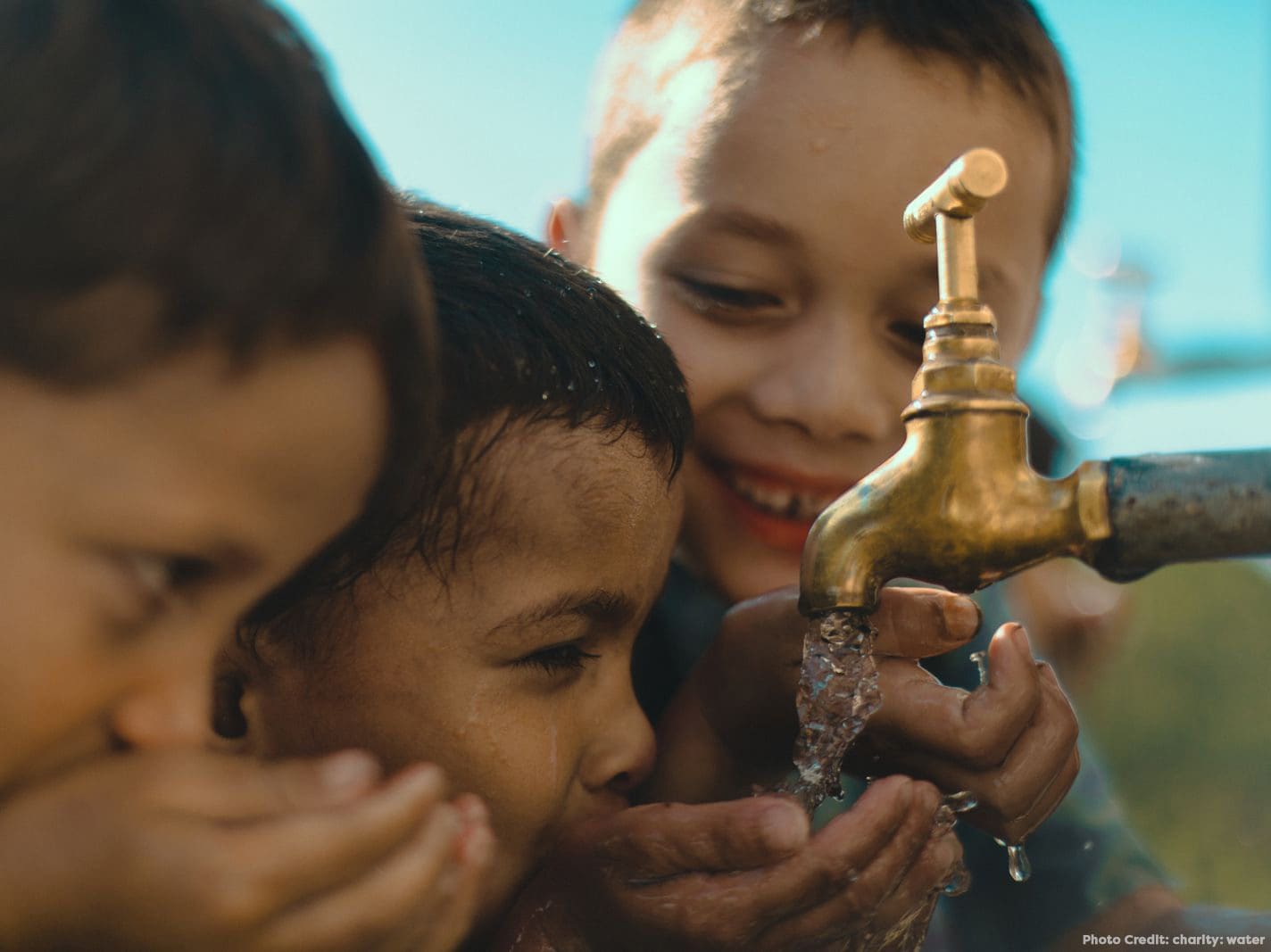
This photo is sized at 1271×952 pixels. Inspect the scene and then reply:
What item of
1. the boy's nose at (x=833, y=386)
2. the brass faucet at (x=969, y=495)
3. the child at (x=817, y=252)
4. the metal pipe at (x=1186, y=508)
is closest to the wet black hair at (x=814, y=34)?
the child at (x=817, y=252)

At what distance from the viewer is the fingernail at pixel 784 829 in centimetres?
113

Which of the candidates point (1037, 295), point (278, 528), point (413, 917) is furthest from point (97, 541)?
point (1037, 295)

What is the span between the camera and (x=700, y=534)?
72.2 inches

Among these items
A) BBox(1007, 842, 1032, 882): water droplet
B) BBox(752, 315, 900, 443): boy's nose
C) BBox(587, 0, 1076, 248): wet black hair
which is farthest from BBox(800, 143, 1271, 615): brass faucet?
BBox(587, 0, 1076, 248): wet black hair

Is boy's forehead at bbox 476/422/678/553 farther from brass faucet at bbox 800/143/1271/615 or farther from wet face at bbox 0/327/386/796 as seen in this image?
wet face at bbox 0/327/386/796

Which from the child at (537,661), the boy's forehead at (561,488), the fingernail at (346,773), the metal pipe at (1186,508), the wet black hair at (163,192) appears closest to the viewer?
the wet black hair at (163,192)

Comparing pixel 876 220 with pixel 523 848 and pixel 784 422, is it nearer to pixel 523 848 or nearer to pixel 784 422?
pixel 784 422

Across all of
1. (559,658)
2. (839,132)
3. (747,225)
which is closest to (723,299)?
(747,225)

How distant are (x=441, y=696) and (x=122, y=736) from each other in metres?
0.40

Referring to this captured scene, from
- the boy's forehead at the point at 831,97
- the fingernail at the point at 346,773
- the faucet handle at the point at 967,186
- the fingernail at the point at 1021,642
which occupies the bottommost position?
the fingernail at the point at 1021,642

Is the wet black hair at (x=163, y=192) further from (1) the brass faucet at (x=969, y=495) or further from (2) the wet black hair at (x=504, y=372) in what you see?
(1) the brass faucet at (x=969, y=495)

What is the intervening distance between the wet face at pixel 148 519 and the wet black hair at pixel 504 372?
0.31m

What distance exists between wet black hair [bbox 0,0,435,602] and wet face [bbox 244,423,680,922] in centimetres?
42

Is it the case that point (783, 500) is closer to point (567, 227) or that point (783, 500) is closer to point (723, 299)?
point (723, 299)
